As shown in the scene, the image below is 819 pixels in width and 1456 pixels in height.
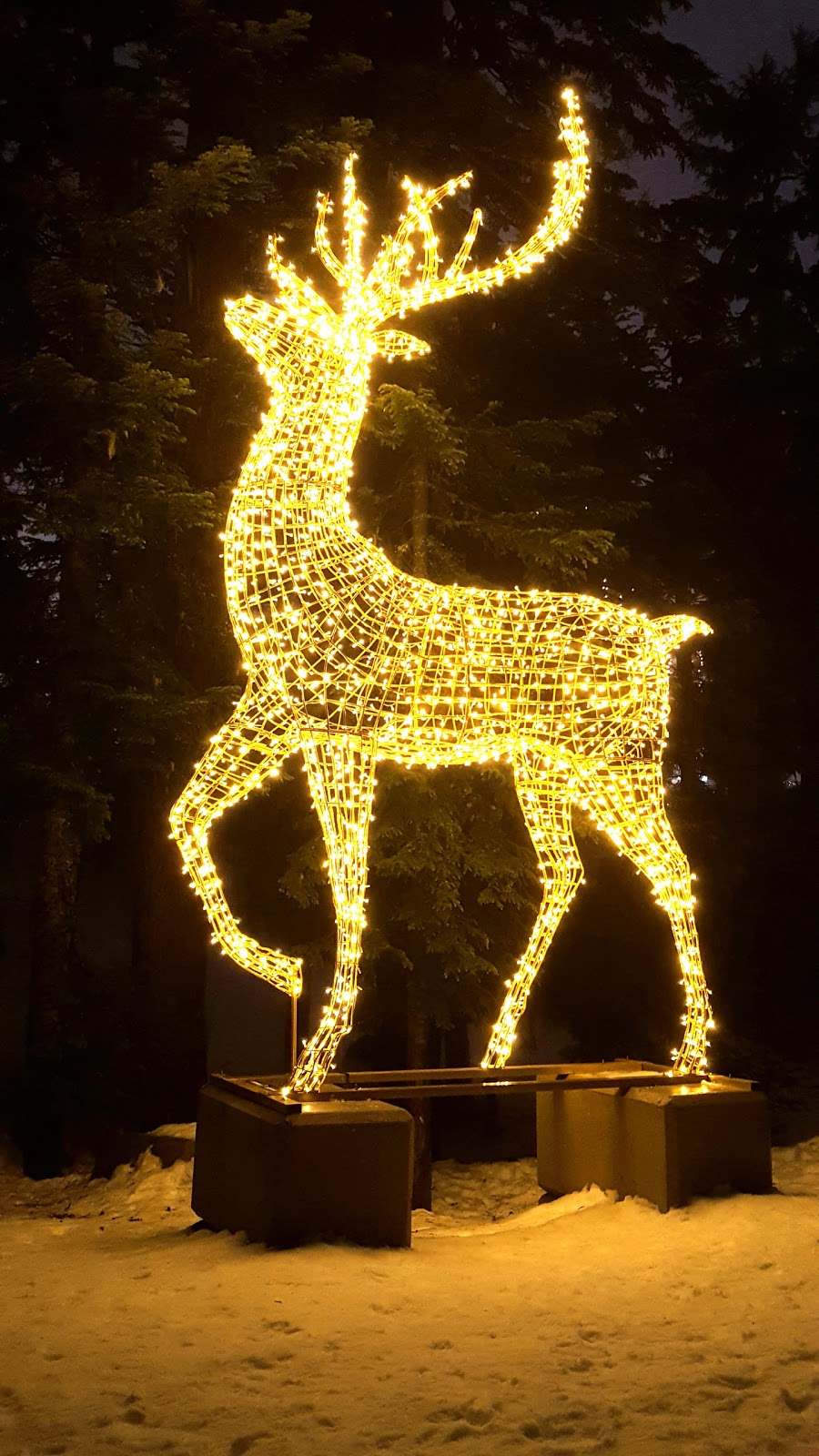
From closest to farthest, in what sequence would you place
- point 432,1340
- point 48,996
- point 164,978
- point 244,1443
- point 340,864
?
point 244,1443 → point 432,1340 → point 340,864 → point 48,996 → point 164,978

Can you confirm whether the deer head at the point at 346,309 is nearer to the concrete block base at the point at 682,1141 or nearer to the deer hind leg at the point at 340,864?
the deer hind leg at the point at 340,864

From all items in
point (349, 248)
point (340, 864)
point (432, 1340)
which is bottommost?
point (432, 1340)

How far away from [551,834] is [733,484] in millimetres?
7564

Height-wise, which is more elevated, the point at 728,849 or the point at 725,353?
the point at 725,353

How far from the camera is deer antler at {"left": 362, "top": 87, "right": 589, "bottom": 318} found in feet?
18.4

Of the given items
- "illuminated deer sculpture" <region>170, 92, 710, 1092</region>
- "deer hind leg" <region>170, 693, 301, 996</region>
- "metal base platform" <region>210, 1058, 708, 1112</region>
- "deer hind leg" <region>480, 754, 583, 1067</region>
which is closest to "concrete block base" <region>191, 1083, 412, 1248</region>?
"metal base platform" <region>210, 1058, 708, 1112</region>

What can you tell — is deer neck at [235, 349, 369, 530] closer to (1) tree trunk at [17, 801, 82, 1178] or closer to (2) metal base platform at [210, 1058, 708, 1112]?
(2) metal base platform at [210, 1058, 708, 1112]

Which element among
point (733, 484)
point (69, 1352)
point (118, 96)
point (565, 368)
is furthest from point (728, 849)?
point (69, 1352)

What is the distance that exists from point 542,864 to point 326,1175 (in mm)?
2017

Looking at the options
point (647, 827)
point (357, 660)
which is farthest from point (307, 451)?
point (647, 827)

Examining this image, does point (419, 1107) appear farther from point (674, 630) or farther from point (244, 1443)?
point (244, 1443)

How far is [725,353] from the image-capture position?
13008 millimetres

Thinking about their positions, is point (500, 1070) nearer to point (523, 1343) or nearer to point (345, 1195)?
point (345, 1195)

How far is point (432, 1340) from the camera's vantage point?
398 centimetres
